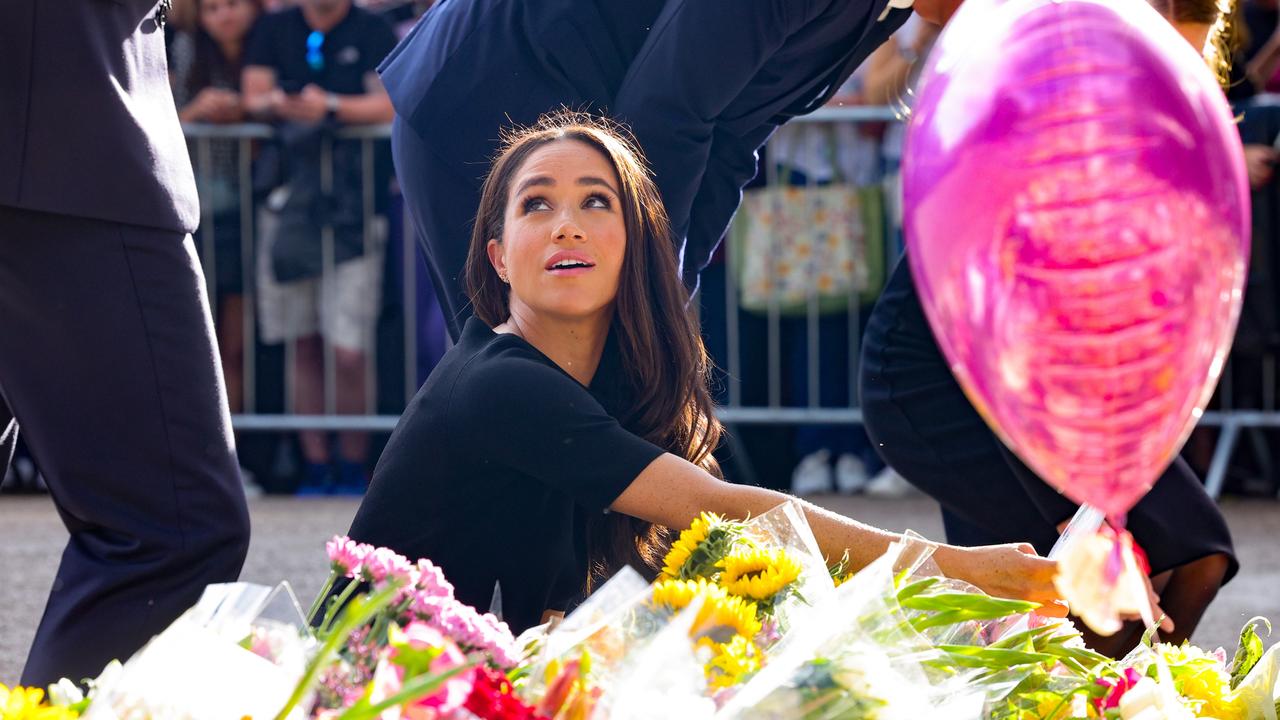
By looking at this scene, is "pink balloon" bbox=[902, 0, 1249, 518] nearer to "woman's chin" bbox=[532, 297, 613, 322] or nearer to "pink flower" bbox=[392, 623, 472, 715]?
"pink flower" bbox=[392, 623, 472, 715]

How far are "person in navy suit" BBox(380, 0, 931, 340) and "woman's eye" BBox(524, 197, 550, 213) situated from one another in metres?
0.21

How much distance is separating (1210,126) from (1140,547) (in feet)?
5.67

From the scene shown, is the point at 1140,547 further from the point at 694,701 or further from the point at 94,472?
the point at 694,701

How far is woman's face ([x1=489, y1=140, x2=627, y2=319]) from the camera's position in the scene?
2.55m

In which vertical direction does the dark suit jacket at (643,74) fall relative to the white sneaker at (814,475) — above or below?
above

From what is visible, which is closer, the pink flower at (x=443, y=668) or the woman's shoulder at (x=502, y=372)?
the pink flower at (x=443, y=668)

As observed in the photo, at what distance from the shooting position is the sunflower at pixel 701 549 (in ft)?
5.36

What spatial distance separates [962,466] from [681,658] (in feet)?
6.11

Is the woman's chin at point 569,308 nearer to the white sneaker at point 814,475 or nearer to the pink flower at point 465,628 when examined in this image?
the pink flower at point 465,628

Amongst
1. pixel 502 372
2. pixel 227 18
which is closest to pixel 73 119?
pixel 502 372

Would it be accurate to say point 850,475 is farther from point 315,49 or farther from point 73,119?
point 73,119

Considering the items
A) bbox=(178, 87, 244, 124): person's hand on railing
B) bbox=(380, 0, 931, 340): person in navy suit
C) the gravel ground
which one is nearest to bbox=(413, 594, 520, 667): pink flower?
bbox=(380, 0, 931, 340): person in navy suit

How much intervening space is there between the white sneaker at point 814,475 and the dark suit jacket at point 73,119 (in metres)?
3.98

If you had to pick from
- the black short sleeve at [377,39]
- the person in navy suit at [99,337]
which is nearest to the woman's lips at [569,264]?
the person in navy suit at [99,337]
